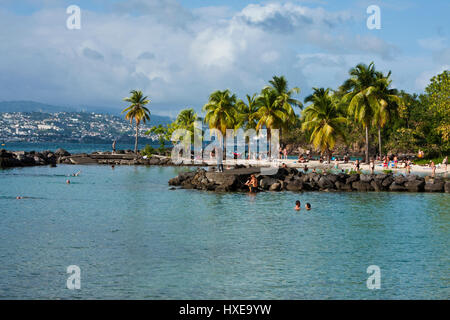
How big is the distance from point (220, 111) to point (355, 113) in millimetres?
25752

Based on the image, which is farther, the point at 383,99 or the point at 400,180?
the point at 383,99

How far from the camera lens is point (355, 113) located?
263 ft

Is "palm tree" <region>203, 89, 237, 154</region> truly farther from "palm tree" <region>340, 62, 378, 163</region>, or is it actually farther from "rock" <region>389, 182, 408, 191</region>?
"rock" <region>389, 182, 408, 191</region>

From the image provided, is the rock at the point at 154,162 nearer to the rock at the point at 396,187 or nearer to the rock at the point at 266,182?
the rock at the point at 266,182

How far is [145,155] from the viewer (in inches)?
4439

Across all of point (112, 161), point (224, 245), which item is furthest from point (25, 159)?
point (224, 245)

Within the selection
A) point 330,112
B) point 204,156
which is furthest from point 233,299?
point 204,156

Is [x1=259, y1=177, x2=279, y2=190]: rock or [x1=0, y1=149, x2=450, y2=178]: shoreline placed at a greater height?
[x1=0, y1=149, x2=450, y2=178]: shoreline

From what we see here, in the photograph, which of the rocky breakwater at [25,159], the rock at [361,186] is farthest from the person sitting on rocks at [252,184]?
the rocky breakwater at [25,159]

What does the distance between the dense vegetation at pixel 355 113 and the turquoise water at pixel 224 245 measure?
86.9 ft

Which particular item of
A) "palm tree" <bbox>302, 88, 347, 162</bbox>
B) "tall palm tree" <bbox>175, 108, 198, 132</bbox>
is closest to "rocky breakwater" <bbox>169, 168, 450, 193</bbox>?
"palm tree" <bbox>302, 88, 347, 162</bbox>

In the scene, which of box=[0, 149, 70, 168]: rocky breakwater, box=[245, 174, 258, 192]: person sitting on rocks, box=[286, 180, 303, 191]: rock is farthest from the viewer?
box=[0, 149, 70, 168]: rocky breakwater

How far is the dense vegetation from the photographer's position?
79.0m

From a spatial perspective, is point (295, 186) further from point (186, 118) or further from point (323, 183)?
point (186, 118)
